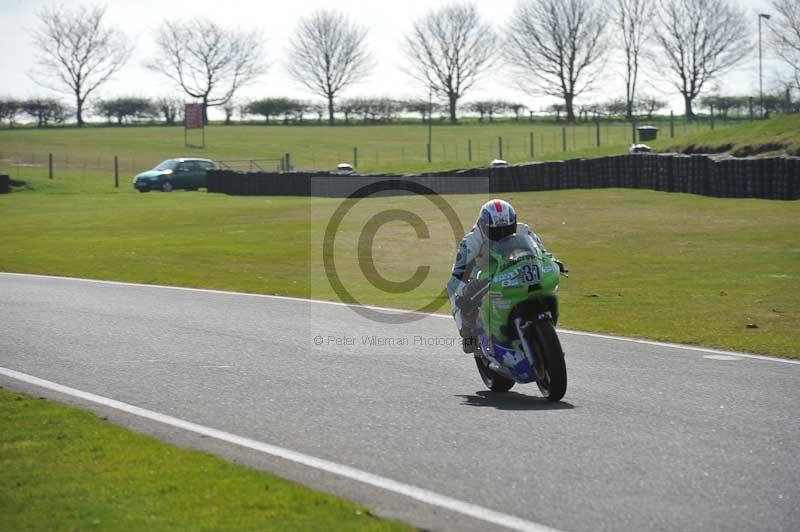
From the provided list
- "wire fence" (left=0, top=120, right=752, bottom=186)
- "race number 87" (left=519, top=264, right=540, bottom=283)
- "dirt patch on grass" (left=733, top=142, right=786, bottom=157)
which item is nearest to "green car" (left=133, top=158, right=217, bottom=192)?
"wire fence" (left=0, top=120, right=752, bottom=186)

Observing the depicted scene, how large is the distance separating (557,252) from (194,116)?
5638 cm

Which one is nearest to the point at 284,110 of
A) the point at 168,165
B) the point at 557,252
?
the point at 168,165

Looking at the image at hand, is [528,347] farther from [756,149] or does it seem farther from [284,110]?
[284,110]

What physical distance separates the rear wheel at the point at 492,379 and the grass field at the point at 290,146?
4162 cm

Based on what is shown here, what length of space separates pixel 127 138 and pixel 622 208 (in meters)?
59.5

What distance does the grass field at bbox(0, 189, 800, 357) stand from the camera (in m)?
14.4

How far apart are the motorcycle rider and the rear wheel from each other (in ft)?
0.52

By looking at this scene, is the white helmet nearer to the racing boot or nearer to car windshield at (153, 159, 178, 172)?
the racing boot

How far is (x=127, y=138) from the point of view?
84750mm

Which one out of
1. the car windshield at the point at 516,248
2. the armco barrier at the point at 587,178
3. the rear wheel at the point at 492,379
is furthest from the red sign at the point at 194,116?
the car windshield at the point at 516,248

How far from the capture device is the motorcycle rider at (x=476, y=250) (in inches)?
349

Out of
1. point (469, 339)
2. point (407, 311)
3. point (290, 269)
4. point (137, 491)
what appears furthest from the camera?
point (290, 269)

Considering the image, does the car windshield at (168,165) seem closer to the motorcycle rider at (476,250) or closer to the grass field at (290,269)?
the grass field at (290,269)

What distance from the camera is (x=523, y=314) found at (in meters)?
8.51
